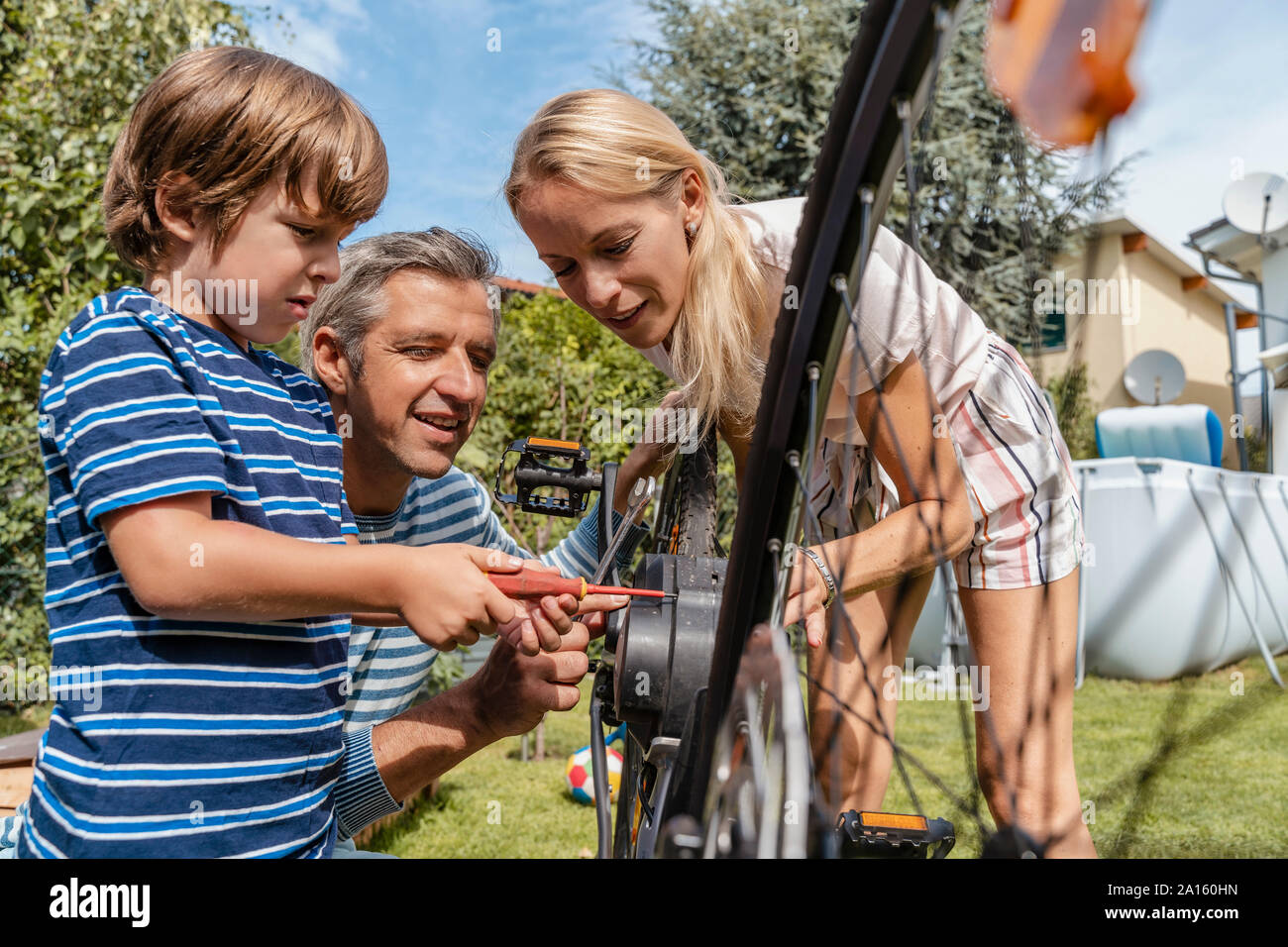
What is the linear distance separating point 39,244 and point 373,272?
370 centimetres

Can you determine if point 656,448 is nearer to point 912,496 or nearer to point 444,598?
point 912,496

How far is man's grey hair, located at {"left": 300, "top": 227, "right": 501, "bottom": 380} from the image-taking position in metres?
1.96

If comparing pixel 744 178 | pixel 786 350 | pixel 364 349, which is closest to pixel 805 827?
pixel 786 350

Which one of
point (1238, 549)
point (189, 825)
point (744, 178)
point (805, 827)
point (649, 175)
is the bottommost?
point (189, 825)

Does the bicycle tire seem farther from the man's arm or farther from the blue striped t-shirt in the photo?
the blue striped t-shirt

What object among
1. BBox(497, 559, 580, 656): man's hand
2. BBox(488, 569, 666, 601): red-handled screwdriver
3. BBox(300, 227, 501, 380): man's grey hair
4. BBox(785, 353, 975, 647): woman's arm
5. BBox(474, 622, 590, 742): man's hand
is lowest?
BBox(474, 622, 590, 742): man's hand

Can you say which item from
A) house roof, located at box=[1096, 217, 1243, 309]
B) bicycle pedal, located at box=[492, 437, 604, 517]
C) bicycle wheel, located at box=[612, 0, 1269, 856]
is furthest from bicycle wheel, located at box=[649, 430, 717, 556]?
house roof, located at box=[1096, 217, 1243, 309]

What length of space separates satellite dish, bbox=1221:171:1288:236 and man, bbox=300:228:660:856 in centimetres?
123

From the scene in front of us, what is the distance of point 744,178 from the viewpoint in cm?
866

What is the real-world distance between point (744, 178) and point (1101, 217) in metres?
8.29

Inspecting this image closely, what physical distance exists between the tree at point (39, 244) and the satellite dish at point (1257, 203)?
4688mm
